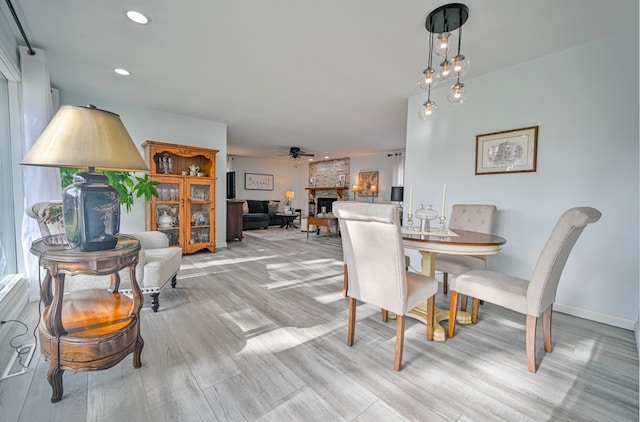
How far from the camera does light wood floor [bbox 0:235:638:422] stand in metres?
1.28

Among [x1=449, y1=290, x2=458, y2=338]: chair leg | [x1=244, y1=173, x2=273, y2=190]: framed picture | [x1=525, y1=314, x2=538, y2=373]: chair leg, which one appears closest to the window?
[x1=449, y1=290, x2=458, y2=338]: chair leg

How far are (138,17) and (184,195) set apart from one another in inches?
106

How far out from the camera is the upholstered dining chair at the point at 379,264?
5.05 ft

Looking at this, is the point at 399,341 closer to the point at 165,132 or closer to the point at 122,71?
the point at 122,71

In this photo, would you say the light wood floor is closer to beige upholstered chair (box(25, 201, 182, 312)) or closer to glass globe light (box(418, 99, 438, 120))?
beige upholstered chair (box(25, 201, 182, 312))

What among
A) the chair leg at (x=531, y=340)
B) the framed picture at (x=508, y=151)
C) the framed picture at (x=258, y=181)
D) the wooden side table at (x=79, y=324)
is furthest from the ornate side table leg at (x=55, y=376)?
the framed picture at (x=258, y=181)

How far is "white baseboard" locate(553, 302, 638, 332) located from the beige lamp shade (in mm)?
3581

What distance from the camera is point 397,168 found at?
762cm

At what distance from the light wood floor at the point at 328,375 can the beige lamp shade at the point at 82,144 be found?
1164 millimetres

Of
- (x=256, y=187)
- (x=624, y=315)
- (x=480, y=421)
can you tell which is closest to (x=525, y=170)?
(x=624, y=315)

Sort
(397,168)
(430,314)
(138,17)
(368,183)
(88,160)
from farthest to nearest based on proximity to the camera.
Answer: (368,183) → (397,168) → (138,17) → (430,314) → (88,160)

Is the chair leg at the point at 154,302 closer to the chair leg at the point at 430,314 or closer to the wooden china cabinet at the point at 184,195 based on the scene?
the wooden china cabinet at the point at 184,195

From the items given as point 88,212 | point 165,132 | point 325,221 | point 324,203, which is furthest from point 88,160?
point 324,203

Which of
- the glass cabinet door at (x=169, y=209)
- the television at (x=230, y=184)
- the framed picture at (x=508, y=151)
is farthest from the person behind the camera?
the television at (x=230, y=184)
